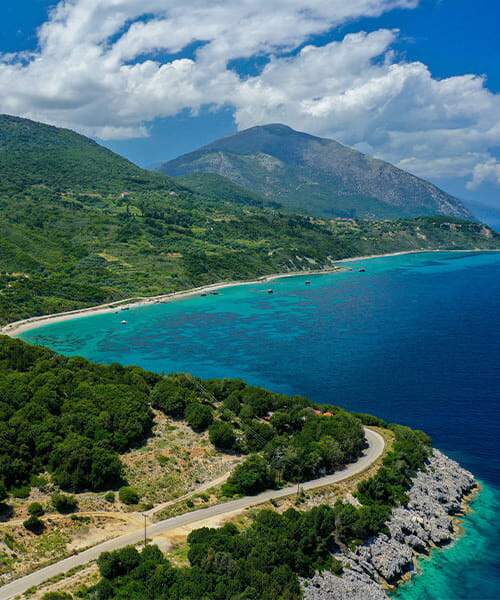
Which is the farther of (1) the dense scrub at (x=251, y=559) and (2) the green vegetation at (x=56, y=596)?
(1) the dense scrub at (x=251, y=559)

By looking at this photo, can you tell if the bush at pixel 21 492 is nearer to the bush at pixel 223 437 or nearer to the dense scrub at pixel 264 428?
the dense scrub at pixel 264 428

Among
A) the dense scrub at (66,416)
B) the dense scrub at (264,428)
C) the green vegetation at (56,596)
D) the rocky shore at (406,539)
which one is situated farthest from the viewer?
the dense scrub at (264,428)

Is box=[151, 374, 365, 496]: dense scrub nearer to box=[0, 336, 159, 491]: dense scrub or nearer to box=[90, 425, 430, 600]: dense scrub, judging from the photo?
box=[0, 336, 159, 491]: dense scrub

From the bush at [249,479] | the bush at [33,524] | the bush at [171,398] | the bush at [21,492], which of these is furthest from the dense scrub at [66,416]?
the bush at [249,479]

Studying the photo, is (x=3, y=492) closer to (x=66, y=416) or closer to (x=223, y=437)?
(x=66, y=416)

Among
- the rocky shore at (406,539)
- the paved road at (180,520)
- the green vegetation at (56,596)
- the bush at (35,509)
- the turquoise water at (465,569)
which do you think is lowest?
the turquoise water at (465,569)

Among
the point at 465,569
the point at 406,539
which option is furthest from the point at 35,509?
the point at 465,569

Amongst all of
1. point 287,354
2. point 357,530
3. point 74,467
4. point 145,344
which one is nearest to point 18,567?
point 74,467
